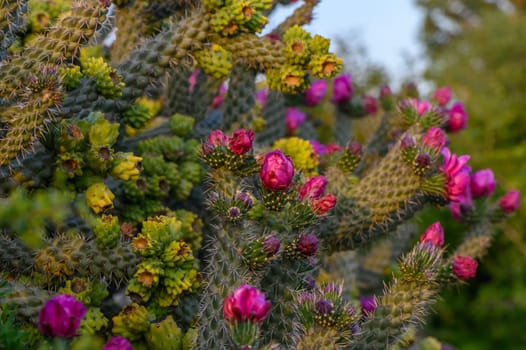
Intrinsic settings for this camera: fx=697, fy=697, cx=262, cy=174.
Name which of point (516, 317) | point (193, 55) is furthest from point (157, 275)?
point (516, 317)

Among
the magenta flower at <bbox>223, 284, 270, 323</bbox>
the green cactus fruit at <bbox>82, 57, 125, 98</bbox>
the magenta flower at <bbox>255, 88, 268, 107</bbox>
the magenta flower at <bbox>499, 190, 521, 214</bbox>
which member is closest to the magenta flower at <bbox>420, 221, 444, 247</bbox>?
the magenta flower at <bbox>223, 284, 270, 323</bbox>

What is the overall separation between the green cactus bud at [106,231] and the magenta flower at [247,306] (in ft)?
2.08

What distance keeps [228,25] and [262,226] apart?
80 centimetres

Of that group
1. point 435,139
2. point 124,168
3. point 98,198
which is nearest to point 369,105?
point 435,139

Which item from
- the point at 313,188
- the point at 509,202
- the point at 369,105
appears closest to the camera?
the point at 313,188

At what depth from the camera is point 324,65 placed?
2541 millimetres

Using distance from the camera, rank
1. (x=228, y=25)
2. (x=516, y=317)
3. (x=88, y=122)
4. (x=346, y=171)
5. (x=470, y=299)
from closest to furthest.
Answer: (x=88, y=122)
(x=228, y=25)
(x=346, y=171)
(x=516, y=317)
(x=470, y=299)

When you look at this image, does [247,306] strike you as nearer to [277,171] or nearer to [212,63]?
[277,171]

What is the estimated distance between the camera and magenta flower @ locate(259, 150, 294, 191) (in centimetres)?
204

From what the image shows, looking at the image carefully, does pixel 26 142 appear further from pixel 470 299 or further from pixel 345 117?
pixel 470 299

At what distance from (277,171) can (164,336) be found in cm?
60

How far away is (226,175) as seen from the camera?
2121 mm

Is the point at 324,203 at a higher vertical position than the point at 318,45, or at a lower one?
lower

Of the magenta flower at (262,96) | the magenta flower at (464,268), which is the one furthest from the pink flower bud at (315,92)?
the magenta flower at (464,268)
